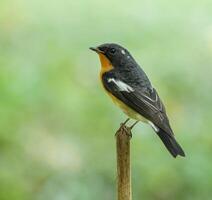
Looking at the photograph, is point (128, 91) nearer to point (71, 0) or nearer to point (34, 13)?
point (34, 13)

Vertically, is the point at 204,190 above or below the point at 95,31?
below

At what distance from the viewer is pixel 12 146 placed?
6039 millimetres

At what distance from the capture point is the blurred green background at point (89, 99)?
5.86 meters

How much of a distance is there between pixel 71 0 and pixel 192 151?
10.6ft

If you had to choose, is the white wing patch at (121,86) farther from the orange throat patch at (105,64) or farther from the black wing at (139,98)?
the orange throat patch at (105,64)

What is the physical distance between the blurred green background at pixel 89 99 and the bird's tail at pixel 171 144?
1.59 meters

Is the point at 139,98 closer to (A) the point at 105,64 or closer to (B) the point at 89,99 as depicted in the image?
(A) the point at 105,64

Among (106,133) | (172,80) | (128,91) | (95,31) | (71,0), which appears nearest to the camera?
(128,91)

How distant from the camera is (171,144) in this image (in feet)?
13.5

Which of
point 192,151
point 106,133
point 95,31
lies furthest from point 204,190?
point 95,31

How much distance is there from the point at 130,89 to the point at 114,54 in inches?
9.0

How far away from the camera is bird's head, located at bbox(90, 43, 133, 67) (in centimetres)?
458

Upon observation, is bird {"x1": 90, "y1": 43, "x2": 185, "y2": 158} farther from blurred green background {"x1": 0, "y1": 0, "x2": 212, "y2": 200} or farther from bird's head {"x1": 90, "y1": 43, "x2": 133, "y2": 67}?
blurred green background {"x1": 0, "y1": 0, "x2": 212, "y2": 200}

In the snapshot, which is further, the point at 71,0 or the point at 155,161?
the point at 71,0
